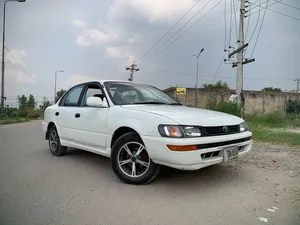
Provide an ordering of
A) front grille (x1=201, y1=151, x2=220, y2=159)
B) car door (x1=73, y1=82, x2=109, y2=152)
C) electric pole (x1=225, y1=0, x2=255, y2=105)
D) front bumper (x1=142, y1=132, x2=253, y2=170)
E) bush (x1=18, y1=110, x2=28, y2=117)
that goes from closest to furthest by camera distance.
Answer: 1. front bumper (x1=142, y1=132, x2=253, y2=170)
2. front grille (x1=201, y1=151, x2=220, y2=159)
3. car door (x1=73, y1=82, x2=109, y2=152)
4. electric pole (x1=225, y1=0, x2=255, y2=105)
5. bush (x1=18, y1=110, x2=28, y2=117)

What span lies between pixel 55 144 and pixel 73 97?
114cm

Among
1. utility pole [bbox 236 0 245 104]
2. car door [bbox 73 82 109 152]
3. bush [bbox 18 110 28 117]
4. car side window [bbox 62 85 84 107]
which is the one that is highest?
utility pole [bbox 236 0 245 104]

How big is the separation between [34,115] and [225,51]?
19951 mm

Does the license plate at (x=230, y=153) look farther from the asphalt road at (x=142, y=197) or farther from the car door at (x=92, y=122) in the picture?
Result: the car door at (x=92, y=122)

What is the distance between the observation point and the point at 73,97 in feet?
16.4

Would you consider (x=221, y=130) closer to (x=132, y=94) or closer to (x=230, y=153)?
(x=230, y=153)

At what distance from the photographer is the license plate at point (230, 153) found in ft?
10.5

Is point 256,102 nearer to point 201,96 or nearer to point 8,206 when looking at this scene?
point 201,96

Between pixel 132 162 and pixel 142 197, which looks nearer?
pixel 142 197

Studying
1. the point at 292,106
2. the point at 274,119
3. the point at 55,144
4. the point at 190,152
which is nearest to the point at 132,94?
the point at 190,152

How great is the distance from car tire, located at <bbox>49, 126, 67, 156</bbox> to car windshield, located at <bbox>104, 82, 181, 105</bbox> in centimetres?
184

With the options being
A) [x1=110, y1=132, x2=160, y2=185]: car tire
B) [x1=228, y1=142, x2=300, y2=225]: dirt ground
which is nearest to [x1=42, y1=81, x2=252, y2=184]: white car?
[x1=110, y1=132, x2=160, y2=185]: car tire

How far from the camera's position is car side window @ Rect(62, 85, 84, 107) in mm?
4830

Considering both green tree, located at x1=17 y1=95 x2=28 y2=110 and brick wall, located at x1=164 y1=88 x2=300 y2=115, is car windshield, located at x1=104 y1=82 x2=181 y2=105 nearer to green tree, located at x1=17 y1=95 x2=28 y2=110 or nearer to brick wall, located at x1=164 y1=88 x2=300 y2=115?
brick wall, located at x1=164 y1=88 x2=300 y2=115
